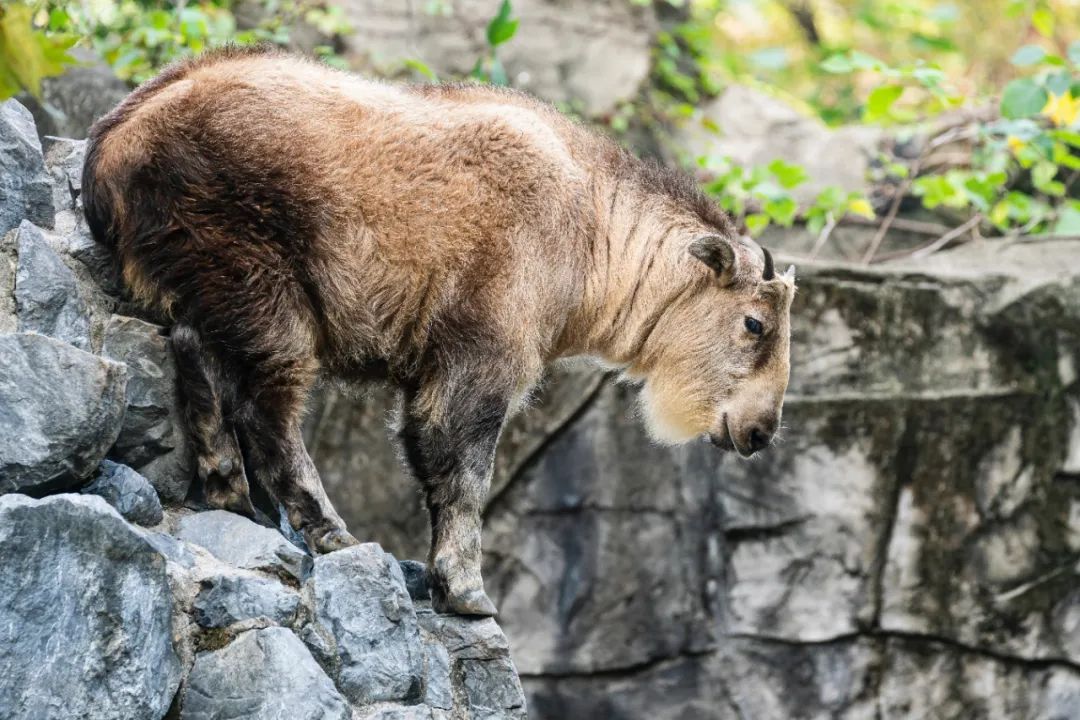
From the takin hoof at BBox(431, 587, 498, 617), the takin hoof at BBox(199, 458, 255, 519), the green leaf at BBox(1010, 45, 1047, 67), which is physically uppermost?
the green leaf at BBox(1010, 45, 1047, 67)

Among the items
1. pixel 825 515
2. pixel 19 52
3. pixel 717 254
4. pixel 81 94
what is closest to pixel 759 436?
pixel 717 254

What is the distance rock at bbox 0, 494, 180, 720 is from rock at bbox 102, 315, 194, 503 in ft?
1.95

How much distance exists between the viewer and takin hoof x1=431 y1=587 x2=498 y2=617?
3896mm

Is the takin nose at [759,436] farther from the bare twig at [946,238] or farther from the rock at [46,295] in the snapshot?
the bare twig at [946,238]

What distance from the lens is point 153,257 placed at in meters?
3.67

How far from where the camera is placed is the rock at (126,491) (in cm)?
328

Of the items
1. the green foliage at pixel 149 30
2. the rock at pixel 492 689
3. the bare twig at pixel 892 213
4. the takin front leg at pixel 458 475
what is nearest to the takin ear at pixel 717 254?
the takin front leg at pixel 458 475

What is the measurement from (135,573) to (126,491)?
0.39m

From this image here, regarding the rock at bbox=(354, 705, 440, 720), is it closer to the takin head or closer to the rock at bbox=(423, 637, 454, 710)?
the rock at bbox=(423, 637, 454, 710)

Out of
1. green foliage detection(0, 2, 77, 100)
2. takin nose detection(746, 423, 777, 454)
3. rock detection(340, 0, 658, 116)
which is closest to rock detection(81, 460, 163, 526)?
green foliage detection(0, 2, 77, 100)

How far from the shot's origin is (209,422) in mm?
3719

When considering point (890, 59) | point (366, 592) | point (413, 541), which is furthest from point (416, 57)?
point (890, 59)

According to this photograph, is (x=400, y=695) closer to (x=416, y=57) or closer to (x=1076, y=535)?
(x=1076, y=535)

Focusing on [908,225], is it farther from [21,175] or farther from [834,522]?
[21,175]
